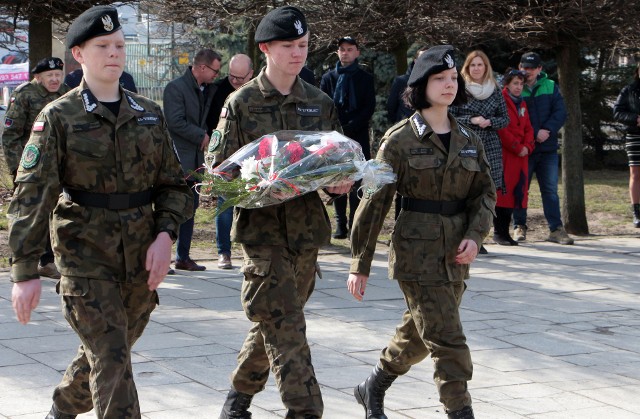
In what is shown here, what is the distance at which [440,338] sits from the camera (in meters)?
5.09

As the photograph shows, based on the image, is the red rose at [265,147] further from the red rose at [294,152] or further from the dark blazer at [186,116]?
the dark blazer at [186,116]

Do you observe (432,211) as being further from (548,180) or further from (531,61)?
(548,180)

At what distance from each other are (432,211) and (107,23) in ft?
5.73

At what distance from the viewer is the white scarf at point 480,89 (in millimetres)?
10422

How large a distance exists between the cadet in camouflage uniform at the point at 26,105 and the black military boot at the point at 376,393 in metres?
4.18

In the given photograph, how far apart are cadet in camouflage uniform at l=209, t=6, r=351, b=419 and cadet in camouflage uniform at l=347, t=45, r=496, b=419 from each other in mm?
309

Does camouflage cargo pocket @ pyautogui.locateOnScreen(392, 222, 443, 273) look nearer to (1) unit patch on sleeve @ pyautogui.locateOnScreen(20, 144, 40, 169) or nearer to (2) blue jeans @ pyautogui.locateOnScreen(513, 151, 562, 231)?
(1) unit patch on sleeve @ pyautogui.locateOnScreen(20, 144, 40, 169)

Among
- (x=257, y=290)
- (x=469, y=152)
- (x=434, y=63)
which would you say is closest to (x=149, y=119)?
(x=257, y=290)

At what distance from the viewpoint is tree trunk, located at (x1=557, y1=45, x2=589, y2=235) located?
12883 millimetres

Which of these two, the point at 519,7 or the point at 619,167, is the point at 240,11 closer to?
the point at 519,7

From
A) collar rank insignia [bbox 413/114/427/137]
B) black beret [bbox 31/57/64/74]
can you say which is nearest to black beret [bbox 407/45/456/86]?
collar rank insignia [bbox 413/114/427/137]

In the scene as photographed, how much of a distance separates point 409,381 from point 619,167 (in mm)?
15273

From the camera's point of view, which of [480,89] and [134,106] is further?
[480,89]

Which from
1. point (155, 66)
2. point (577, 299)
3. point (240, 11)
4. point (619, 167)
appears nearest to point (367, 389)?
point (577, 299)
